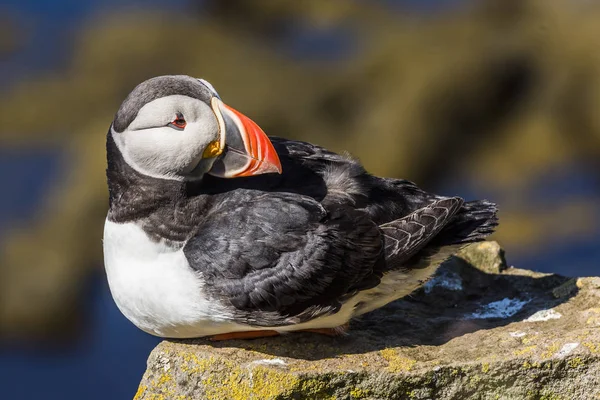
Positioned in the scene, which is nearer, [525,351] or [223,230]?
[223,230]

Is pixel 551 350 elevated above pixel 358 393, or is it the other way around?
pixel 551 350

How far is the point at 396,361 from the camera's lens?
4.93 m

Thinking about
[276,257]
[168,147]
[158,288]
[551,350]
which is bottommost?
[551,350]

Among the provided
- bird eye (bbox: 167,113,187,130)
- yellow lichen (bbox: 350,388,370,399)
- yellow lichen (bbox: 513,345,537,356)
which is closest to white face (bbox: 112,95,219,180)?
bird eye (bbox: 167,113,187,130)

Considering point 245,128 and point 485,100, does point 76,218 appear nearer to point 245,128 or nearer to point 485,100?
point 485,100

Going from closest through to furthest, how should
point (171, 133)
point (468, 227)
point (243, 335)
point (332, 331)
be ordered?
point (171, 133) < point (243, 335) < point (332, 331) < point (468, 227)

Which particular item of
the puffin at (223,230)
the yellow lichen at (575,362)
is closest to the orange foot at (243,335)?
the puffin at (223,230)

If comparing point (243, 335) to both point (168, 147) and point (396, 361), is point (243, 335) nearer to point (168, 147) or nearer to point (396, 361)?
point (396, 361)

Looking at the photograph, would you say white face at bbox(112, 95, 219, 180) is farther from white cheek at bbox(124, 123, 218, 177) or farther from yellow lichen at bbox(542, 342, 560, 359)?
yellow lichen at bbox(542, 342, 560, 359)

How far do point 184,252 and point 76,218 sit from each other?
516cm

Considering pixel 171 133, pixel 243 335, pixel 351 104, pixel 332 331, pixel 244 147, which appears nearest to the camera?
pixel 171 133

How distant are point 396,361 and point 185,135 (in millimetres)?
1481

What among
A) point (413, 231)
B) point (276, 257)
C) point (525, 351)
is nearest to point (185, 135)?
point (276, 257)

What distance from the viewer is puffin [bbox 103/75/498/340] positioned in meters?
4.66
